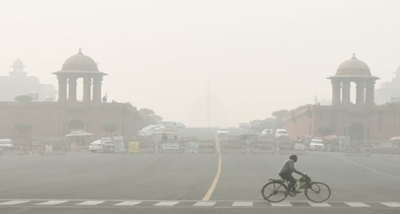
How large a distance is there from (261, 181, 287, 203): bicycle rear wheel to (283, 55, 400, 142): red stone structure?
82207 millimetres

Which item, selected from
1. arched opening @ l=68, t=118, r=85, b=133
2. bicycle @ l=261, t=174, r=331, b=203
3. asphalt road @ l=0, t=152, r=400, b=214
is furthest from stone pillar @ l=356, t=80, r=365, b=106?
bicycle @ l=261, t=174, r=331, b=203

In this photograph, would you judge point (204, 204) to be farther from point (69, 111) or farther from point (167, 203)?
point (69, 111)

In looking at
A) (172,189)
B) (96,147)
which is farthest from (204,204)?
(96,147)

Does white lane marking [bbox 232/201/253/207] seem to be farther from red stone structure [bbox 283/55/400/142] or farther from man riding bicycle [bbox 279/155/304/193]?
red stone structure [bbox 283/55/400/142]

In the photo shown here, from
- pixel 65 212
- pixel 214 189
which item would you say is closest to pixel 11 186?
pixel 214 189

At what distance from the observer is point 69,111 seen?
10900 centimetres

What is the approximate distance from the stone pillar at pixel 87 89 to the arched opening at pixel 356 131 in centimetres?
3669

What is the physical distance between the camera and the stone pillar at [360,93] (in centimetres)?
11195

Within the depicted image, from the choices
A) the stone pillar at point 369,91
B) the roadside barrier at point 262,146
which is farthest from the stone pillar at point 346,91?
the roadside barrier at point 262,146

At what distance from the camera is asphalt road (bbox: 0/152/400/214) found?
23.0 m

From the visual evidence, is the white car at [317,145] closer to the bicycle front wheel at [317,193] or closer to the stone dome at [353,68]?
the stone dome at [353,68]

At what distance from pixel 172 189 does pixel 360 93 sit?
85.8m

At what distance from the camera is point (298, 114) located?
126062mm

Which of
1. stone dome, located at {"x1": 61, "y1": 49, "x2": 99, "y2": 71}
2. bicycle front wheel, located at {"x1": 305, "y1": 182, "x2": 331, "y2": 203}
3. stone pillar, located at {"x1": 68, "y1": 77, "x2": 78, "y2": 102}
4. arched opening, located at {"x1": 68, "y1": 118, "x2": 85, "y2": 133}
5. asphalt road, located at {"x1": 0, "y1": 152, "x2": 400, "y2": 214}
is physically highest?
stone dome, located at {"x1": 61, "y1": 49, "x2": 99, "y2": 71}
